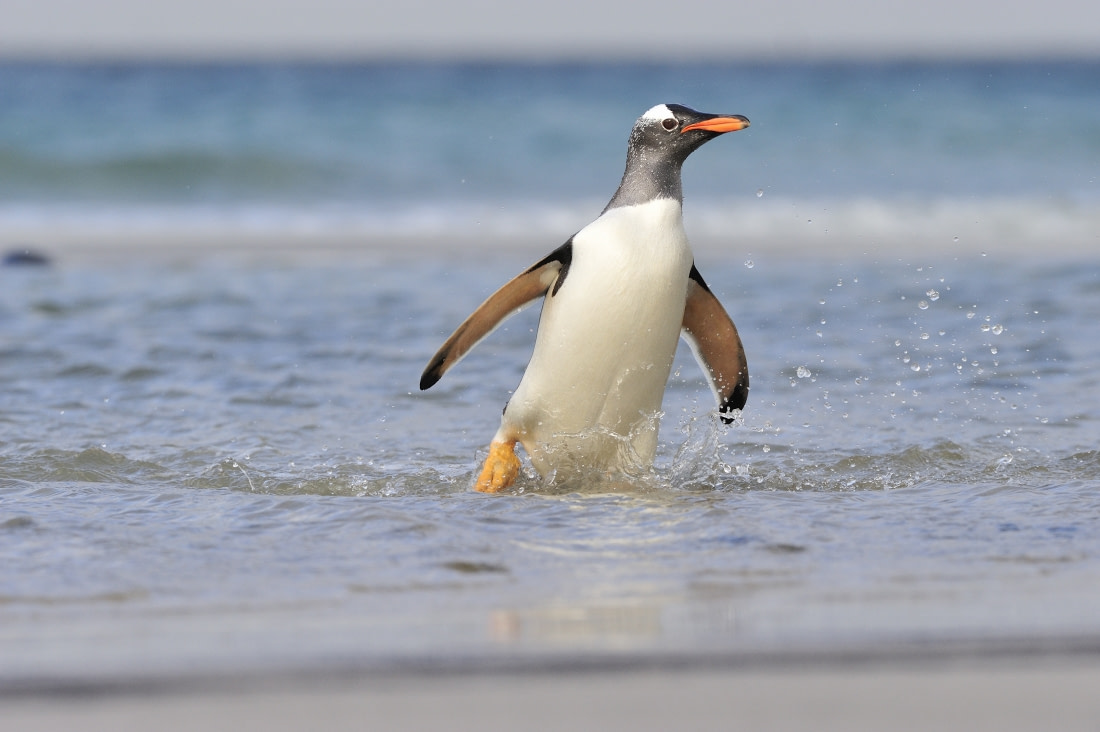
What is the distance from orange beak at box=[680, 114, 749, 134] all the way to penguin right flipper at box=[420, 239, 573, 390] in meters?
0.47

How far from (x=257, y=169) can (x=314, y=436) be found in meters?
16.5

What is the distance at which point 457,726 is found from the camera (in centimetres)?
209

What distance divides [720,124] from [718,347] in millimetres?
692

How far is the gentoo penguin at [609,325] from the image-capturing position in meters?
4.06

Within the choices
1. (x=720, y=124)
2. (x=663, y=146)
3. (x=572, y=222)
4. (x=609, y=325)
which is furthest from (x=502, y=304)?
(x=572, y=222)

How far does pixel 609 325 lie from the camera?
4.08 m

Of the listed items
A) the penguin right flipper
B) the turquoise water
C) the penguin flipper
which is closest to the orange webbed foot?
the penguin right flipper

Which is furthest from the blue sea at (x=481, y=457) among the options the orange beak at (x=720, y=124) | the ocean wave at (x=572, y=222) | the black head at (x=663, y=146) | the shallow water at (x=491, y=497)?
the orange beak at (x=720, y=124)

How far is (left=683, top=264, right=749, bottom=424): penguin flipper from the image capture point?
4.41 metres

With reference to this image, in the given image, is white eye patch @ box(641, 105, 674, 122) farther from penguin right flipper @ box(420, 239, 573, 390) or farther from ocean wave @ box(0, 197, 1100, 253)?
ocean wave @ box(0, 197, 1100, 253)

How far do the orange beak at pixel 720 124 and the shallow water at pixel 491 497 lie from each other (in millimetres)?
860

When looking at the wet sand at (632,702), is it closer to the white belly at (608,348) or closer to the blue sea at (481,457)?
the blue sea at (481,457)

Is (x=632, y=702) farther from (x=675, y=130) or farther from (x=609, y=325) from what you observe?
(x=675, y=130)

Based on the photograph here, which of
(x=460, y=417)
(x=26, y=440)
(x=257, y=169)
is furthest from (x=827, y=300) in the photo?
(x=257, y=169)
